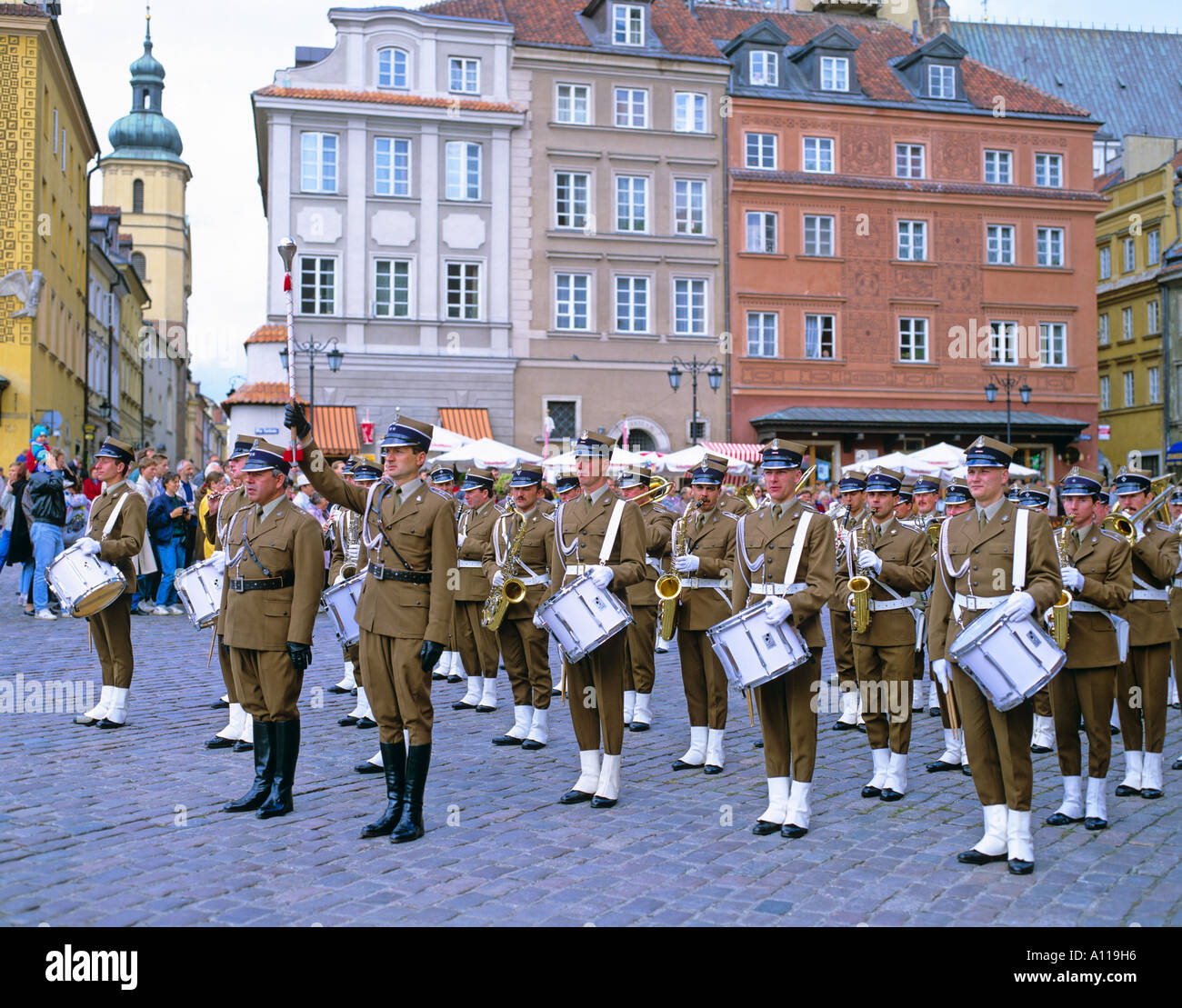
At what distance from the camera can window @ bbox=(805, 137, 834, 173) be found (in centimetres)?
4094

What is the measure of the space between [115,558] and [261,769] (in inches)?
133

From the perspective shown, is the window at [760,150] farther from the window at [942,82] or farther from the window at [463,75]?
the window at [463,75]

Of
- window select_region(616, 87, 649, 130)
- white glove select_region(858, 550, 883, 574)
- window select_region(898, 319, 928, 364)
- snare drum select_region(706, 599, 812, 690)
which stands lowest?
snare drum select_region(706, 599, 812, 690)

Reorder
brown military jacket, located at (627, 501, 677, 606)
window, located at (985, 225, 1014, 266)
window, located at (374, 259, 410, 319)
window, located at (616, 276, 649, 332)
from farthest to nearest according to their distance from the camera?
window, located at (985, 225, 1014, 266) → window, located at (616, 276, 649, 332) → window, located at (374, 259, 410, 319) → brown military jacket, located at (627, 501, 677, 606)

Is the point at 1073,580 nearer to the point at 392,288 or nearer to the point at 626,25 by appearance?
the point at 392,288

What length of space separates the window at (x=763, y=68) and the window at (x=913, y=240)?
6498mm

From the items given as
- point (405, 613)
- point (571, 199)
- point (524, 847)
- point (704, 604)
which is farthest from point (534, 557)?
point (571, 199)

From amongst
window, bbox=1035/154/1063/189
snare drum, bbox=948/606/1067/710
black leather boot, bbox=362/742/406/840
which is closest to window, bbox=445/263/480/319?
window, bbox=1035/154/1063/189

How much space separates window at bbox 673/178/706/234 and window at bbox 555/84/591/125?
3.61m

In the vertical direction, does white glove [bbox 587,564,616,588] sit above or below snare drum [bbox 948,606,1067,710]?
above

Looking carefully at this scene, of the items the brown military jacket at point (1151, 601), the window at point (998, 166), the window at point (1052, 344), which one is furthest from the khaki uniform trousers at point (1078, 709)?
the window at point (998, 166)

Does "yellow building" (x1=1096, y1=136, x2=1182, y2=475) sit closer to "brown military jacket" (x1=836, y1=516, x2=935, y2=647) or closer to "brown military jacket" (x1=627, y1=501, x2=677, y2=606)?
"brown military jacket" (x1=627, y1=501, x2=677, y2=606)

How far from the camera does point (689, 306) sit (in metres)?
40.0
